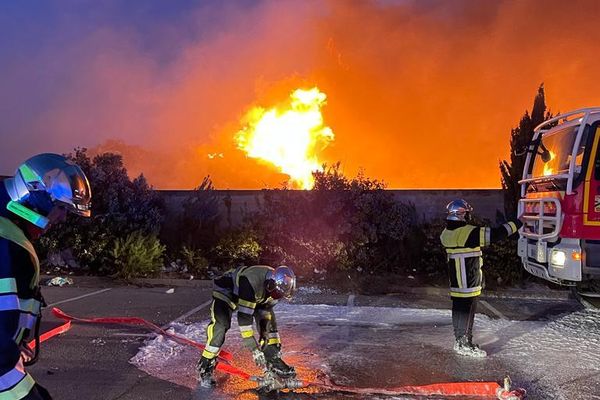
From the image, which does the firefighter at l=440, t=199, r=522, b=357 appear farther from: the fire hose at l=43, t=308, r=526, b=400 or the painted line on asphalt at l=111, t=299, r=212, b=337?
the painted line on asphalt at l=111, t=299, r=212, b=337

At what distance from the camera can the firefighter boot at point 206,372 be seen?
14.9 feet

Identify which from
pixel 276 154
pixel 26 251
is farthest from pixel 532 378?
pixel 276 154

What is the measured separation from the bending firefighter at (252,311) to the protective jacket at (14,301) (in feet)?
8.05

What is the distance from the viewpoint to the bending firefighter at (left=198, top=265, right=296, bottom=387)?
14.5ft

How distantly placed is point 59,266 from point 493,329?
31.9 feet

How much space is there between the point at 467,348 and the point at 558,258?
154cm

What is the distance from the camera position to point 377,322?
7.07m

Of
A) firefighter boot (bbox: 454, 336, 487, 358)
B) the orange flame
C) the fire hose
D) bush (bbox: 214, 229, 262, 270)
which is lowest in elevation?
the fire hose

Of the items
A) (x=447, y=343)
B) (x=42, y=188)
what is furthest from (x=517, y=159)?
(x=42, y=188)

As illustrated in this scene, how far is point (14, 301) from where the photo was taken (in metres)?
1.91

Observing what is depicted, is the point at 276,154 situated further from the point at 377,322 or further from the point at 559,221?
the point at 559,221

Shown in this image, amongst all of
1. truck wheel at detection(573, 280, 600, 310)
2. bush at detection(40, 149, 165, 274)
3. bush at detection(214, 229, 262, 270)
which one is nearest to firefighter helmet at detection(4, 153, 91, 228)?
truck wheel at detection(573, 280, 600, 310)

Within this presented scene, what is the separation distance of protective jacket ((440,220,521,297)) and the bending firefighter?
2.23 meters

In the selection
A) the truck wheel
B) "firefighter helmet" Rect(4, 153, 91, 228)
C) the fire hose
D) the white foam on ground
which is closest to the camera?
"firefighter helmet" Rect(4, 153, 91, 228)
